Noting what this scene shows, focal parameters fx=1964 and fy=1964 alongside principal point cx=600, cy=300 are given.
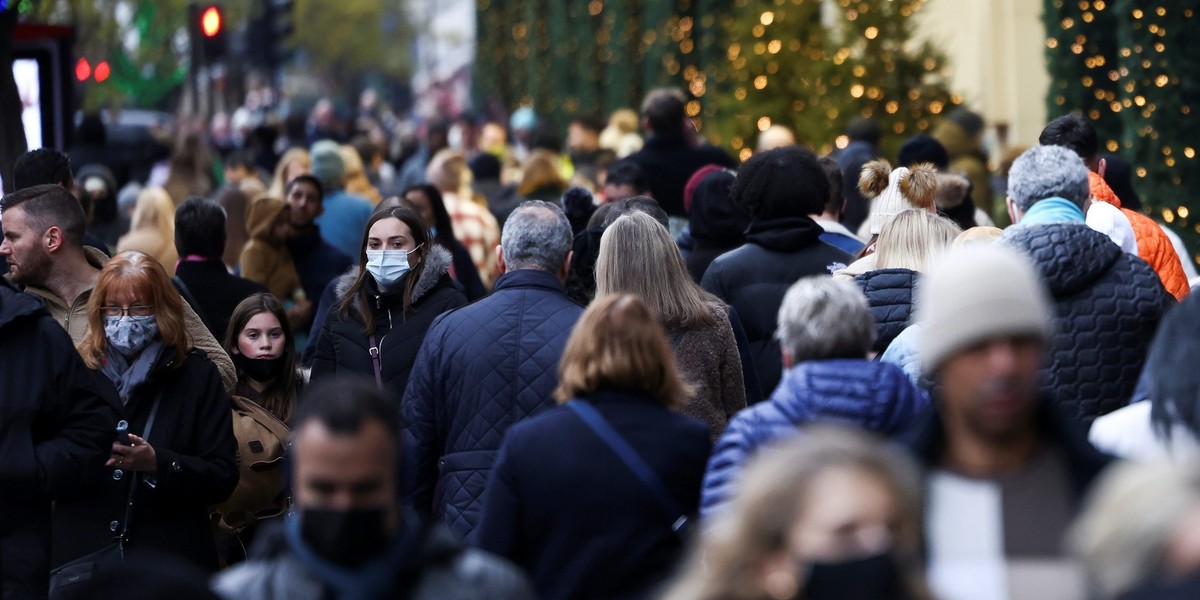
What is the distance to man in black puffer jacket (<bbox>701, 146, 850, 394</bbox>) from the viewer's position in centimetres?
811

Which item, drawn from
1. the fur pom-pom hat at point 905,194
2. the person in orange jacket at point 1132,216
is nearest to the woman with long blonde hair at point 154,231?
the fur pom-pom hat at point 905,194

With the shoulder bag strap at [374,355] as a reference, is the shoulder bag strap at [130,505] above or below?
below

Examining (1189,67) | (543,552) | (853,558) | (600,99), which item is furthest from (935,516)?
(600,99)

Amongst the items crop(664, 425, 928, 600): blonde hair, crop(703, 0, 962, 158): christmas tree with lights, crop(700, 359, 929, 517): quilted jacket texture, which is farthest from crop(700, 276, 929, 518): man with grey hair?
crop(703, 0, 962, 158): christmas tree with lights

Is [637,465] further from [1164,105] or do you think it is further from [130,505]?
[1164,105]

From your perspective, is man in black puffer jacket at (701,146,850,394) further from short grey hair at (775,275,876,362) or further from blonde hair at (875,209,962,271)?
short grey hair at (775,275,876,362)

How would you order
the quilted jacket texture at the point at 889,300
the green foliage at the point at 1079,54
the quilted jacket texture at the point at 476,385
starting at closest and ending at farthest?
the quilted jacket texture at the point at 476,385, the quilted jacket texture at the point at 889,300, the green foliage at the point at 1079,54

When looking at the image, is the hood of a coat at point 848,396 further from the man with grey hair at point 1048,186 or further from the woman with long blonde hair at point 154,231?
the woman with long blonde hair at point 154,231

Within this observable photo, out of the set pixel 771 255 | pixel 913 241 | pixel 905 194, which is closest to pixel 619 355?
pixel 913 241

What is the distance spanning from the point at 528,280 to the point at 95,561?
1.77 metres

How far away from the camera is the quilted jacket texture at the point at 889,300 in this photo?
7180 millimetres

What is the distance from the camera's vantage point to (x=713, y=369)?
694 centimetres

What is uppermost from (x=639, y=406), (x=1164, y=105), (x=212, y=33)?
(x=212, y=33)

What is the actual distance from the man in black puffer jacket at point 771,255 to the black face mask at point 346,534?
4391mm
